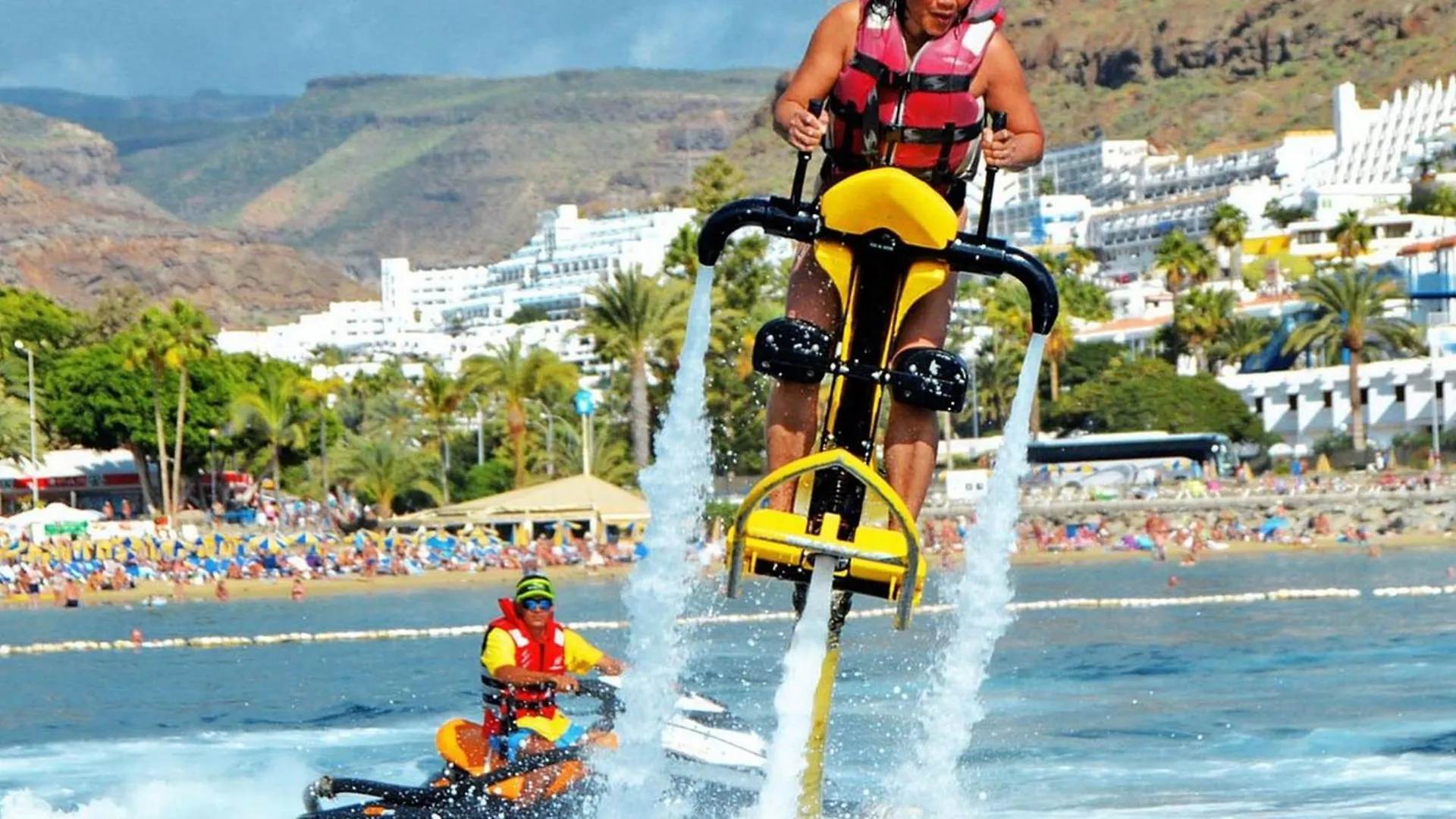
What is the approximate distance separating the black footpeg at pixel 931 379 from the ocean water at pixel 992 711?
8.14ft

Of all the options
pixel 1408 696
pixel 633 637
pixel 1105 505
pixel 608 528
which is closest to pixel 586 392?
pixel 608 528

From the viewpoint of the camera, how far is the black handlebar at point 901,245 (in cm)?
942

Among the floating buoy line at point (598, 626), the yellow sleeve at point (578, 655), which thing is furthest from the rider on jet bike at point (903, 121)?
the floating buoy line at point (598, 626)

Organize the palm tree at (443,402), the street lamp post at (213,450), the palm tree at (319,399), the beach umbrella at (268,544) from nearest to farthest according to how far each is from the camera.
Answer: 1. the beach umbrella at (268,544)
2. the palm tree at (443,402)
3. the street lamp post at (213,450)
4. the palm tree at (319,399)

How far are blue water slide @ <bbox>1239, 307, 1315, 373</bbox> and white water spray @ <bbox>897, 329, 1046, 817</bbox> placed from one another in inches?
4442

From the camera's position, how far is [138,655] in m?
44.3

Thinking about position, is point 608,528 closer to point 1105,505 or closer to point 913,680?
point 1105,505

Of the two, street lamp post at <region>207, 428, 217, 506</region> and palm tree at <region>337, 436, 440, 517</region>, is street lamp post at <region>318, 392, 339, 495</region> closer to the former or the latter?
palm tree at <region>337, 436, 440, 517</region>

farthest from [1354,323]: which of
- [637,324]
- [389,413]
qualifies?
[389,413]

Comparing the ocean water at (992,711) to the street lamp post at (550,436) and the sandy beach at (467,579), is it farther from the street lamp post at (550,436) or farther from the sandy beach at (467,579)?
the street lamp post at (550,436)

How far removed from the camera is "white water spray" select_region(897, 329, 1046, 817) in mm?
9820

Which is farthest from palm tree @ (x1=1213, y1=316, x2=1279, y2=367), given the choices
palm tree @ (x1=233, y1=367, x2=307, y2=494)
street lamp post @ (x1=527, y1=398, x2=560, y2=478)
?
palm tree @ (x1=233, y1=367, x2=307, y2=494)

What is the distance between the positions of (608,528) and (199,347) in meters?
27.1

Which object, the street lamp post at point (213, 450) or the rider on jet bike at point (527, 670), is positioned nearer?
the rider on jet bike at point (527, 670)
